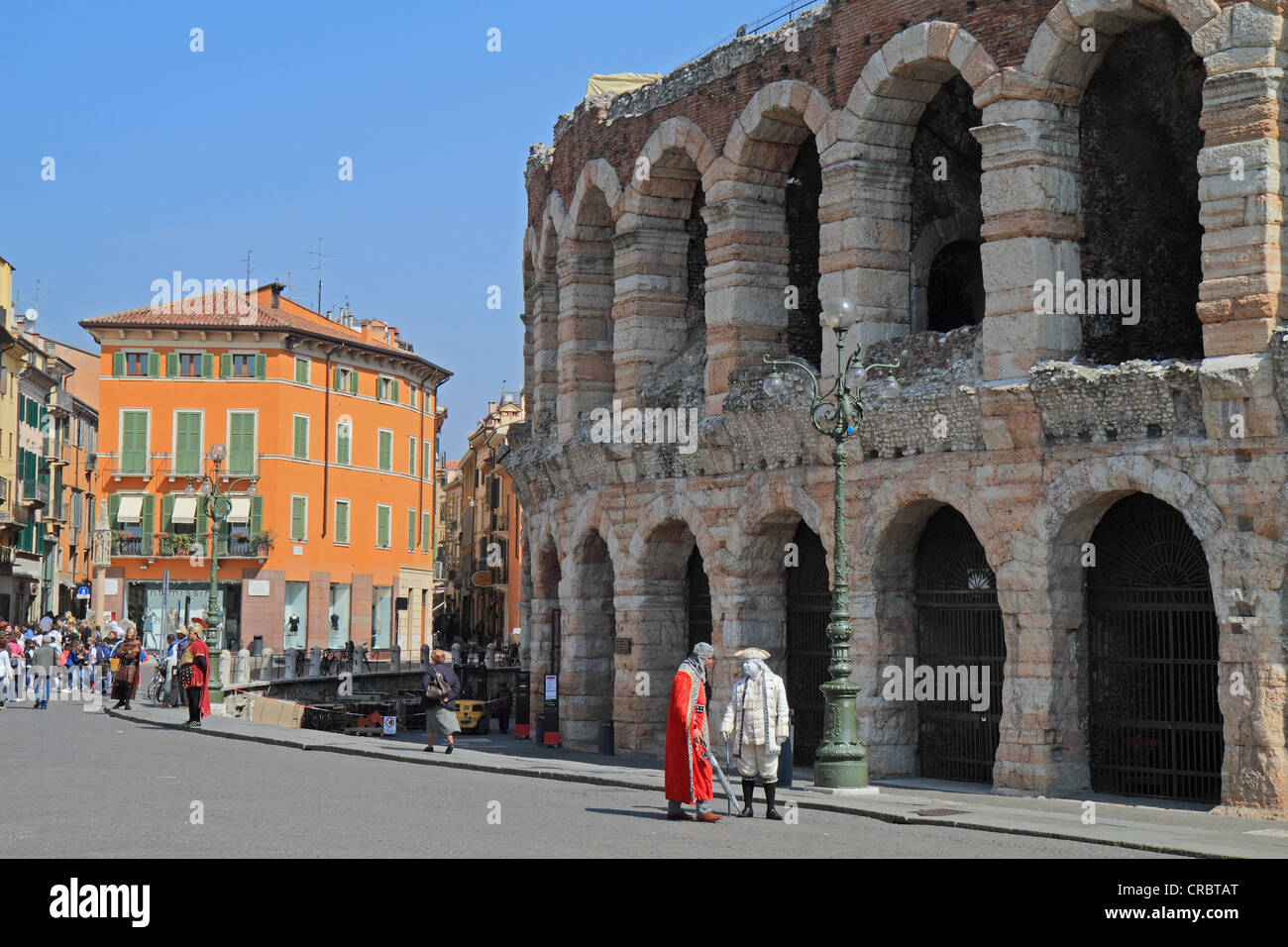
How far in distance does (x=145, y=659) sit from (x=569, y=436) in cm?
2061

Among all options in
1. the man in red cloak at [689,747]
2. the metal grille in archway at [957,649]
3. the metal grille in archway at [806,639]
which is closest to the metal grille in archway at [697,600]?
the metal grille in archway at [806,639]

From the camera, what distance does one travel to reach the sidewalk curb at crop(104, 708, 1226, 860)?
48.4ft

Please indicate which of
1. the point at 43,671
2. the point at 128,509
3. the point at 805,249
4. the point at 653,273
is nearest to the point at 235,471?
the point at 128,509

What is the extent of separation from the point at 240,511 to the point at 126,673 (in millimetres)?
25966

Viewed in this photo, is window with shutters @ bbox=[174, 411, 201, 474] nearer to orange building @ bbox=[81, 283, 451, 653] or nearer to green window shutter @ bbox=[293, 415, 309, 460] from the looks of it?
orange building @ bbox=[81, 283, 451, 653]

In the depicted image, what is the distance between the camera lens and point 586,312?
98.9 feet

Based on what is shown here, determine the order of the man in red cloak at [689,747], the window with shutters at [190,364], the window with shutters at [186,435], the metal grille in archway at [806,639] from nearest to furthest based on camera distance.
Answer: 1. the man in red cloak at [689,747]
2. the metal grille in archway at [806,639]
3. the window with shutters at [186,435]
4. the window with shutters at [190,364]

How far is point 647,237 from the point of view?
28016 mm

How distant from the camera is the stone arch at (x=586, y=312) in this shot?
29.9 m

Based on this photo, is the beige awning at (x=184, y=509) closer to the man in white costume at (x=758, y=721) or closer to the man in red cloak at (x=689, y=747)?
the man in red cloak at (x=689, y=747)

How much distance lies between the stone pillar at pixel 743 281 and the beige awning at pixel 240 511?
37982 millimetres

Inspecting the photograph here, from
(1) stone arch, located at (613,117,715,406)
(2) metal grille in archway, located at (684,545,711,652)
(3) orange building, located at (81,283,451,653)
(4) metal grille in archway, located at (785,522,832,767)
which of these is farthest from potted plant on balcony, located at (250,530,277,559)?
(4) metal grille in archway, located at (785,522,832,767)

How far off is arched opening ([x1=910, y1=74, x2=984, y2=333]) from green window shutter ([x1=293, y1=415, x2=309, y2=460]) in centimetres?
3984

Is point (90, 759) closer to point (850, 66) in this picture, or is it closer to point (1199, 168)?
point (850, 66)
